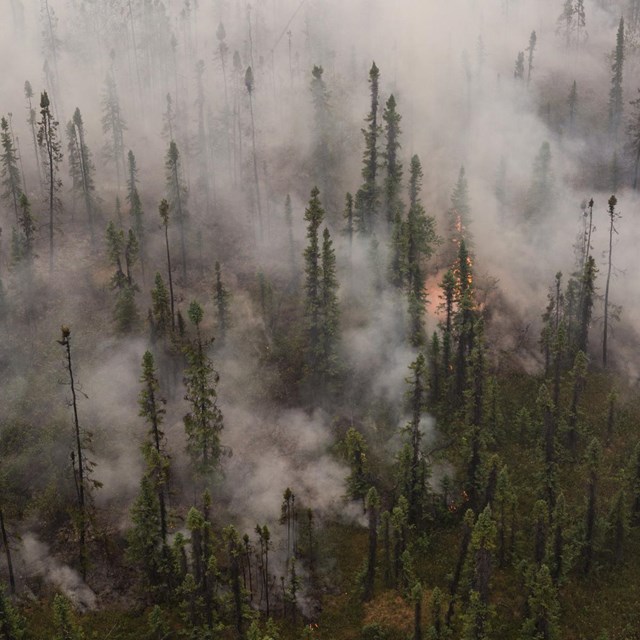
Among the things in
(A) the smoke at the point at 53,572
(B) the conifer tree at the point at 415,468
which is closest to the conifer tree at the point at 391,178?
(B) the conifer tree at the point at 415,468

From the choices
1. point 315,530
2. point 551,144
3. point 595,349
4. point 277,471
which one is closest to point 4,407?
point 277,471

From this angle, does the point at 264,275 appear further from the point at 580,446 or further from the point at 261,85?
the point at 261,85

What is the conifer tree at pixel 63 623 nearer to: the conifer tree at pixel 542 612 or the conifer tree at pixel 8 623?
the conifer tree at pixel 8 623

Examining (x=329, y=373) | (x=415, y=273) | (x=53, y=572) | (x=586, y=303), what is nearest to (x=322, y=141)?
(x=415, y=273)

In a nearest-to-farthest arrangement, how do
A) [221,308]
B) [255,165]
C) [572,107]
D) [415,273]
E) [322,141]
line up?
[415,273] < [221,308] < [322,141] < [255,165] < [572,107]

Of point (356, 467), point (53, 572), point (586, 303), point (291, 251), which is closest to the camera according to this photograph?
point (53, 572)

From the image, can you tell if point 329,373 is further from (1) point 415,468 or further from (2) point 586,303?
(2) point 586,303

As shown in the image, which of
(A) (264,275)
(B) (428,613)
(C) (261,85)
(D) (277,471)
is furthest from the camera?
(C) (261,85)

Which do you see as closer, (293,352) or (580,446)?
(580,446)

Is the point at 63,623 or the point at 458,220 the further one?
the point at 458,220
